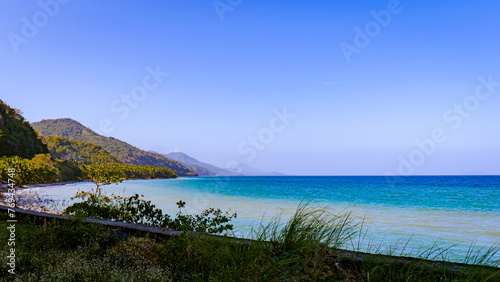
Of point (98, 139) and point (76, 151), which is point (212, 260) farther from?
point (98, 139)

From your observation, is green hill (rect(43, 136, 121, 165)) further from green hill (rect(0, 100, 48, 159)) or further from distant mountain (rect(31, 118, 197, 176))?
green hill (rect(0, 100, 48, 159))

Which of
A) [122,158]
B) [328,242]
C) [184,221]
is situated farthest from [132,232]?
[122,158]

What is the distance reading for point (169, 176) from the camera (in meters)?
113

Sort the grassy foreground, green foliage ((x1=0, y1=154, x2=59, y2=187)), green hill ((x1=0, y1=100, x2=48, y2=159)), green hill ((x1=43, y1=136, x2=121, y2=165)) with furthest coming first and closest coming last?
green hill ((x1=43, y1=136, x2=121, y2=165)) → green hill ((x1=0, y1=100, x2=48, y2=159)) → green foliage ((x1=0, y1=154, x2=59, y2=187)) → the grassy foreground

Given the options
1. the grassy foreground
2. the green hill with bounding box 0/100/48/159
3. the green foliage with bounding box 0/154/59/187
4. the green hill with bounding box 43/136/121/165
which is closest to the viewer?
the grassy foreground

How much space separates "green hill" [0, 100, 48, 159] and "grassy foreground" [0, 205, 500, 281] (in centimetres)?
4862

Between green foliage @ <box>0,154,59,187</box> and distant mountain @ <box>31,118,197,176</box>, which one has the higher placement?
distant mountain @ <box>31,118,197,176</box>

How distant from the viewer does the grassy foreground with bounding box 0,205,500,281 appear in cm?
314

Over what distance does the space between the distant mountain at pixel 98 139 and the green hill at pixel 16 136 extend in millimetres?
70869

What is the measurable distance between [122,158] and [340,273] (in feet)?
447

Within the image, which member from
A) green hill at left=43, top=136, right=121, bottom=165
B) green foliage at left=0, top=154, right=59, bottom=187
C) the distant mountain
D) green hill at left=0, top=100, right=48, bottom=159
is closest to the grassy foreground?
green foliage at left=0, top=154, right=59, bottom=187

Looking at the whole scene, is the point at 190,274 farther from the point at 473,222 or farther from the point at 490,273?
the point at 473,222

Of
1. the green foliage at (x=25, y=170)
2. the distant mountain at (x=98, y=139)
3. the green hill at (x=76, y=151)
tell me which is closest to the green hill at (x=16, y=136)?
the green foliage at (x=25, y=170)

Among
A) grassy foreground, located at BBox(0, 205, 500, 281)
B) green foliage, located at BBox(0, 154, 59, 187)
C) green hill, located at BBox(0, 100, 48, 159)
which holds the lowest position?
grassy foreground, located at BBox(0, 205, 500, 281)
